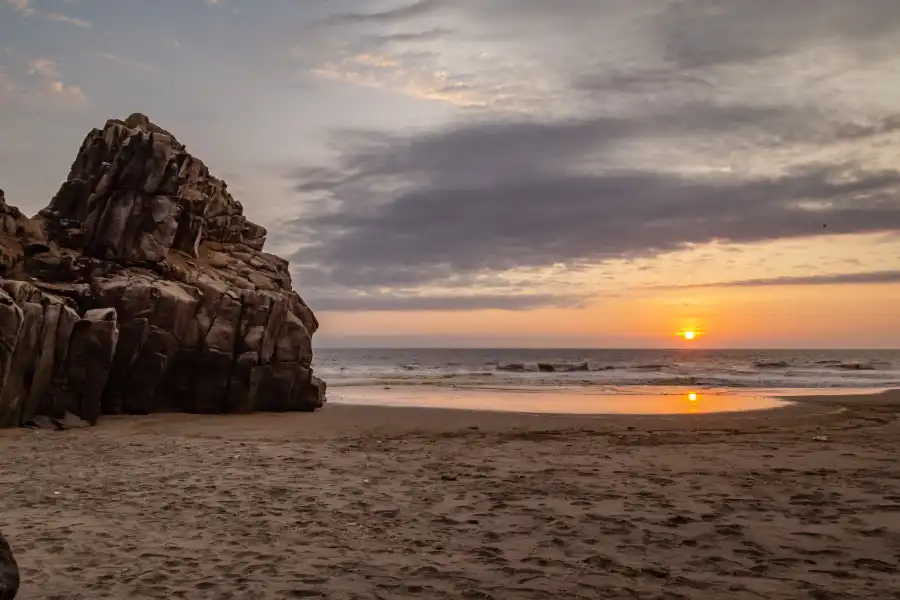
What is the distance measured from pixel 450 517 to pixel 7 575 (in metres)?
4.96

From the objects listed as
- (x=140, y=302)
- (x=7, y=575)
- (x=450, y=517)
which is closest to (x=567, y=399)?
(x=140, y=302)

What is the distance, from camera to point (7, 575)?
18.6 feet

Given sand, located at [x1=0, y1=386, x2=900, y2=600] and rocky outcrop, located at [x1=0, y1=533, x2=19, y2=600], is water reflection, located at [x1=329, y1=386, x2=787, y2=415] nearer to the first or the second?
sand, located at [x1=0, y1=386, x2=900, y2=600]

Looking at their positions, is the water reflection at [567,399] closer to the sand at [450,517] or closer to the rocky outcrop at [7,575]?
the sand at [450,517]

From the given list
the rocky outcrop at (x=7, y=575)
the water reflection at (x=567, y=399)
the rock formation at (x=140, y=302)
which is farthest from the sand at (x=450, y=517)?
the water reflection at (x=567, y=399)

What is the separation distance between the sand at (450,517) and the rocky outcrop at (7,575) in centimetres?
29

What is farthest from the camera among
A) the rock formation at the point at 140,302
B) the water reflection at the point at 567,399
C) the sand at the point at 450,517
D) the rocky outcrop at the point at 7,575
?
the water reflection at the point at 567,399

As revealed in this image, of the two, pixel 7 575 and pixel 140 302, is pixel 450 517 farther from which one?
pixel 140 302

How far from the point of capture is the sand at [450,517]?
256 inches

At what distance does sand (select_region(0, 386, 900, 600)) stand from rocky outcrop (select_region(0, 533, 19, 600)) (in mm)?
289

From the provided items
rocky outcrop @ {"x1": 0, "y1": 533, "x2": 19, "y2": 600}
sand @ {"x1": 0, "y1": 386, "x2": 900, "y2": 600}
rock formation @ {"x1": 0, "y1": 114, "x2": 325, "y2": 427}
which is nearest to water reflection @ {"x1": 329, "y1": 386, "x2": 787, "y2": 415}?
Answer: rock formation @ {"x1": 0, "y1": 114, "x2": 325, "y2": 427}

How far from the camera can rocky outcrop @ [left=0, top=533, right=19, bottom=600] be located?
5602 millimetres

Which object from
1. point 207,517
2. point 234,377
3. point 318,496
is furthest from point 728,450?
point 234,377

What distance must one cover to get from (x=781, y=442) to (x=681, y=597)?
11.5m
